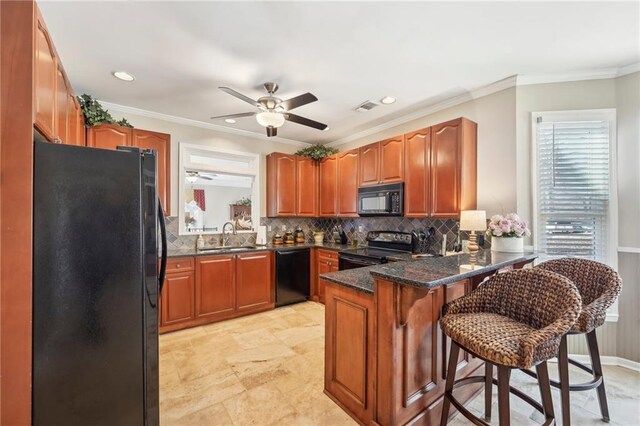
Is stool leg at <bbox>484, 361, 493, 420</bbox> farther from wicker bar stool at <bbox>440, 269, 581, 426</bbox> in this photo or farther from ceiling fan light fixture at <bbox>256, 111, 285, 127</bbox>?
ceiling fan light fixture at <bbox>256, 111, 285, 127</bbox>

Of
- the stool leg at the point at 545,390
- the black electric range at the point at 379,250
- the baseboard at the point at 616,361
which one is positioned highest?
the black electric range at the point at 379,250

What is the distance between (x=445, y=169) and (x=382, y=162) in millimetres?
906

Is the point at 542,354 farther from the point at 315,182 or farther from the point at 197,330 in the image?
the point at 315,182

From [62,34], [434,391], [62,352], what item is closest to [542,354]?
[434,391]

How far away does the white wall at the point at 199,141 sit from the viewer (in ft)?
12.0

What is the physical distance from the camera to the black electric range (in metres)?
3.45

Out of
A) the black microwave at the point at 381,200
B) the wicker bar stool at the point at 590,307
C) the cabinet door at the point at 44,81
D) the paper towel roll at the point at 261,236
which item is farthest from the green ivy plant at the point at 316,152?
the wicker bar stool at the point at 590,307

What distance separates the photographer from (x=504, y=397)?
1288 mm

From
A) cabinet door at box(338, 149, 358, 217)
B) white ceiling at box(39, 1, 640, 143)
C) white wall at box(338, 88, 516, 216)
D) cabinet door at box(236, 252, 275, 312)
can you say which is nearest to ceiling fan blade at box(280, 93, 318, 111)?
white ceiling at box(39, 1, 640, 143)

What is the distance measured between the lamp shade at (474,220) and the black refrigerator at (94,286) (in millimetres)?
2599

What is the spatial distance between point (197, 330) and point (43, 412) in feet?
7.18

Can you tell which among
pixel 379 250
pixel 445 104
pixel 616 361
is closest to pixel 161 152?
pixel 379 250

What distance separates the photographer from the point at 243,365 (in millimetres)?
2523

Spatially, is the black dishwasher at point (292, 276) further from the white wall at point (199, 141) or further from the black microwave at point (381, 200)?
the black microwave at point (381, 200)
